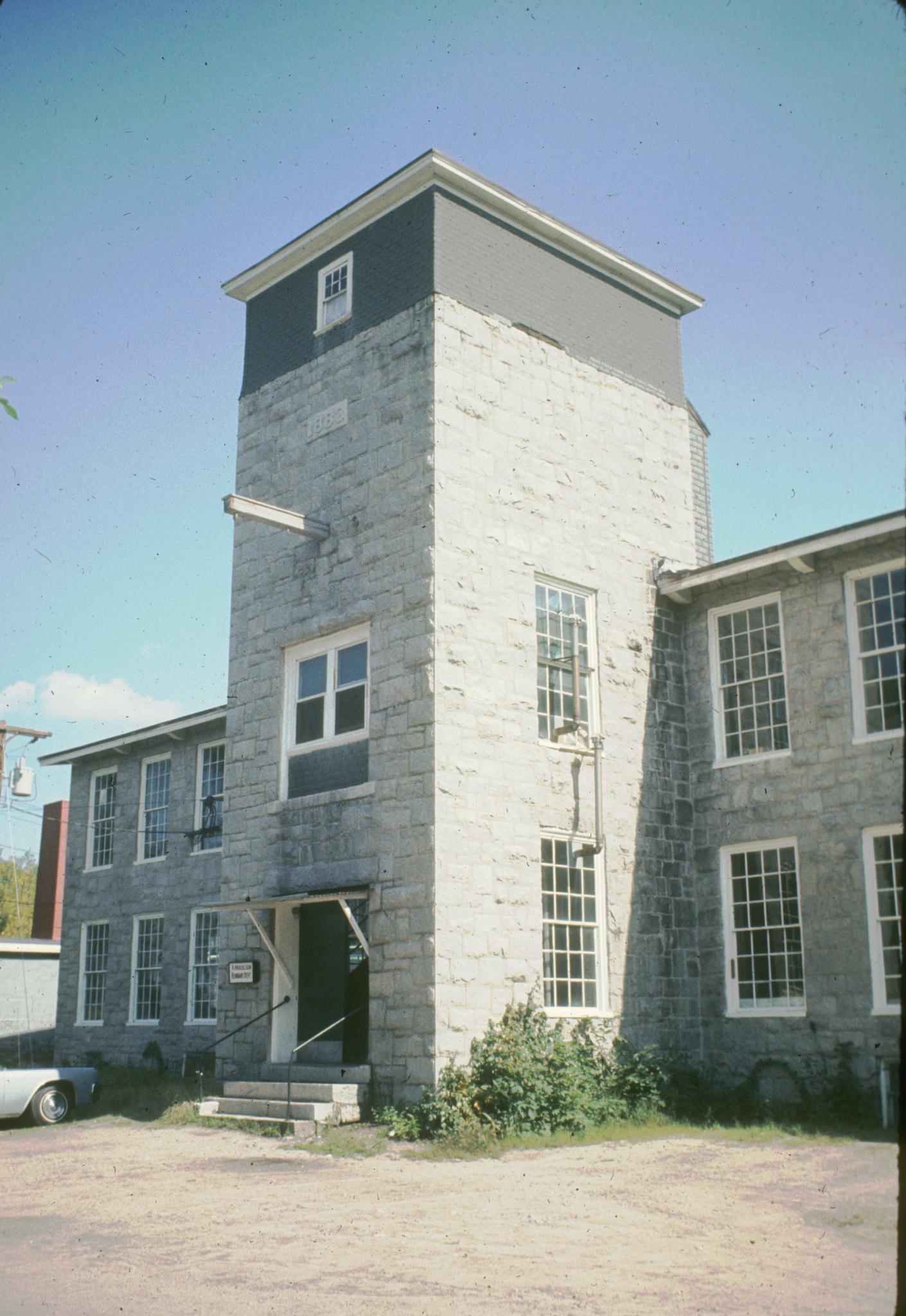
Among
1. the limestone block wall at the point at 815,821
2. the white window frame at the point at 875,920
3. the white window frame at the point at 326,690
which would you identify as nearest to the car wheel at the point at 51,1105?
the white window frame at the point at 326,690

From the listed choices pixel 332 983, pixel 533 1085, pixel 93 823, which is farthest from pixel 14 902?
pixel 533 1085

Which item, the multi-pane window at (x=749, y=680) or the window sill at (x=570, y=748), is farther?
the multi-pane window at (x=749, y=680)

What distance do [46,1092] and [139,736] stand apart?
30.7 feet

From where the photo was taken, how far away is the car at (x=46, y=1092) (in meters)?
16.4

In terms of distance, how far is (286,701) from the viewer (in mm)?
17078

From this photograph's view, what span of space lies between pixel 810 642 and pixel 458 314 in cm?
598

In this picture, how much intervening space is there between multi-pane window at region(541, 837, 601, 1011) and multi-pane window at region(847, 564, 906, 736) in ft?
12.2

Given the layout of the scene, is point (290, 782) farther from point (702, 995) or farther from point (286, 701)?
point (702, 995)

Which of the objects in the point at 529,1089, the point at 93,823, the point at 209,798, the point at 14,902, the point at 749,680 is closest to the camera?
the point at 529,1089

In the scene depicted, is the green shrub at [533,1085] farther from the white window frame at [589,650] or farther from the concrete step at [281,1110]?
the white window frame at [589,650]

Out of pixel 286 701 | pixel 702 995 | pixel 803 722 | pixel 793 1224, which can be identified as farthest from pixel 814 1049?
pixel 286 701

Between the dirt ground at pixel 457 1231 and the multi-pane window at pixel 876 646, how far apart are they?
495 cm

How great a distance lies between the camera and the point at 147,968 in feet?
80.1

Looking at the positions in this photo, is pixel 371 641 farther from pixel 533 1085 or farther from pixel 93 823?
pixel 93 823
